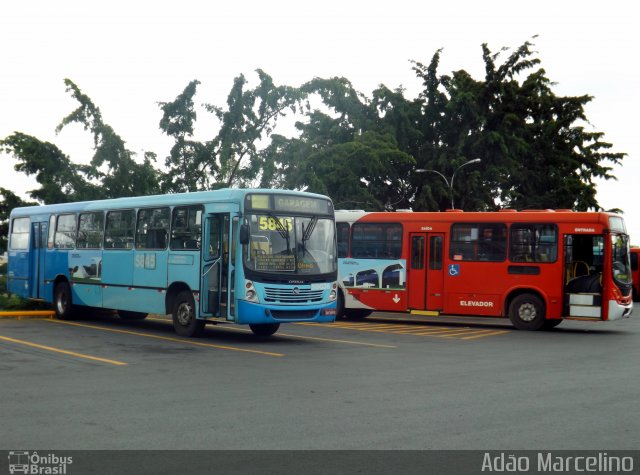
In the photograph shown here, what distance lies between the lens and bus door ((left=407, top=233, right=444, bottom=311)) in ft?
Result: 74.5

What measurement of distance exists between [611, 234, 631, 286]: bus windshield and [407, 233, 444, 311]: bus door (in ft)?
14.5

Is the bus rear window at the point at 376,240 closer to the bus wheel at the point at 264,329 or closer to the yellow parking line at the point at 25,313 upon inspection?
the bus wheel at the point at 264,329

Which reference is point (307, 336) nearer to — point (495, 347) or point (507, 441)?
point (495, 347)

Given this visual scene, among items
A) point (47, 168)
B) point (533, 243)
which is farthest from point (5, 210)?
point (533, 243)

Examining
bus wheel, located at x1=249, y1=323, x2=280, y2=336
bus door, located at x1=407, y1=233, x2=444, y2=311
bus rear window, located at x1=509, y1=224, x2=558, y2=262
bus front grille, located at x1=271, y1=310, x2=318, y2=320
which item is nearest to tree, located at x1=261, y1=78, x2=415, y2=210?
bus door, located at x1=407, y1=233, x2=444, y2=311

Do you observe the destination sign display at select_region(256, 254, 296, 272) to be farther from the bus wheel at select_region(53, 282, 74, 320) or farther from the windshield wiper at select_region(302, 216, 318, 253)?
the bus wheel at select_region(53, 282, 74, 320)

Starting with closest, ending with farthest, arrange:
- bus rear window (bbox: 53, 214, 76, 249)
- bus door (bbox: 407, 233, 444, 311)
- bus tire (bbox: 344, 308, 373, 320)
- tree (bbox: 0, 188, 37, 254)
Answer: bus rear window (bbox: 53, 214, 76, 249), bus door (bbox: 407, 233, 444, 311), bus tire (bbox: 344, 308, 373, 320), tree (bbox: 0, 188, 37, 254)

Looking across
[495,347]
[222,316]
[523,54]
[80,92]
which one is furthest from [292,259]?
[523,54]

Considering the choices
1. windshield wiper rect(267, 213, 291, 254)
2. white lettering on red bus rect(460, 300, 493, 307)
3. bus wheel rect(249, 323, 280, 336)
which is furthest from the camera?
white lettering on red bus rect(460, 300, 493, 307)

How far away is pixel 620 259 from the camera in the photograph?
21.0m

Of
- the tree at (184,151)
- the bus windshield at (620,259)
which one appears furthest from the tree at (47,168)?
the bus windshield at (620,259)

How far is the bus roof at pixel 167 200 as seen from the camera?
655 inches

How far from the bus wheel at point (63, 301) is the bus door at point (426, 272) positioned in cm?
893
